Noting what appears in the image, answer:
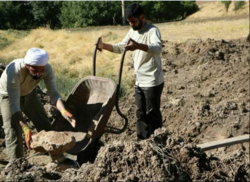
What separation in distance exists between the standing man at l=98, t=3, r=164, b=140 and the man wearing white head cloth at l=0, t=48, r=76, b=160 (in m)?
0.92

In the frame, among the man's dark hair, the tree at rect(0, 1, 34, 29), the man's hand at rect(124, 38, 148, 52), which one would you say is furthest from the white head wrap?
the tree at rect(0, 1, 34, 29)

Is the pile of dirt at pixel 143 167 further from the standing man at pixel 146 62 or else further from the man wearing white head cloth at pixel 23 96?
the standing man at pixel 146 62

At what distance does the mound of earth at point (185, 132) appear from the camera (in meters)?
3.65

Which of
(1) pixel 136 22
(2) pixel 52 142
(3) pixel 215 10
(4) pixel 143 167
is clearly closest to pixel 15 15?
(3) pixel 215 10

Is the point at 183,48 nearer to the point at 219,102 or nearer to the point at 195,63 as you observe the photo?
the point at 195,63

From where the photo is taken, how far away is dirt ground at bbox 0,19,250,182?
144 inches

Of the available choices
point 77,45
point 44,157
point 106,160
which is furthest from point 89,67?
point 106,160

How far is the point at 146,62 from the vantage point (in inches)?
215

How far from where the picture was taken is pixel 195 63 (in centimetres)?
1172

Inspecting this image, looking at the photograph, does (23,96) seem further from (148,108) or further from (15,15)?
(15,15)

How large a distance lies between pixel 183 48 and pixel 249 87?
193 inches

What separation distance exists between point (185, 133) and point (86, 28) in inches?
1000

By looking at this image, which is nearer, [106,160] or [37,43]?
[106,160]

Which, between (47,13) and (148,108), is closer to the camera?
(148,108)
